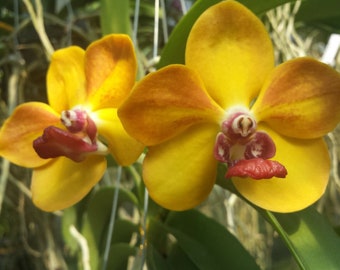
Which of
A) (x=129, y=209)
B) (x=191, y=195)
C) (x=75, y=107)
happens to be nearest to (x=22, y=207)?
(x=129, y=209)

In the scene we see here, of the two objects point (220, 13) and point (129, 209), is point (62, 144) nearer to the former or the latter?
point (220, 13)

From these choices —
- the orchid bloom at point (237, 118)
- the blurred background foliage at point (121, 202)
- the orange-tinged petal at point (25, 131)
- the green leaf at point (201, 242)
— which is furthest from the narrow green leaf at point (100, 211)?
the orchid bloom at point (237, 118)

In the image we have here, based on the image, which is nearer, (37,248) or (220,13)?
(220,13)

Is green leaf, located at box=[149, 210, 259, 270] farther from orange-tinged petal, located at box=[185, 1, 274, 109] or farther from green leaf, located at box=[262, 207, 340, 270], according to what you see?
orange-tinged petal, located at box=[185, 1, 274, 109]

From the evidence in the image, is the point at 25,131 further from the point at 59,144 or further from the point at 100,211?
the point at 100,211

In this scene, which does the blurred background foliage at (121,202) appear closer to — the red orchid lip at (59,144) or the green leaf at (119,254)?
the green leaf at (119,254)

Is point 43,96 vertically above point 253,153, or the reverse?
point 253,153

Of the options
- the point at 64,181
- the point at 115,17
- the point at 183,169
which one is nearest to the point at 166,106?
the point at 183,169
